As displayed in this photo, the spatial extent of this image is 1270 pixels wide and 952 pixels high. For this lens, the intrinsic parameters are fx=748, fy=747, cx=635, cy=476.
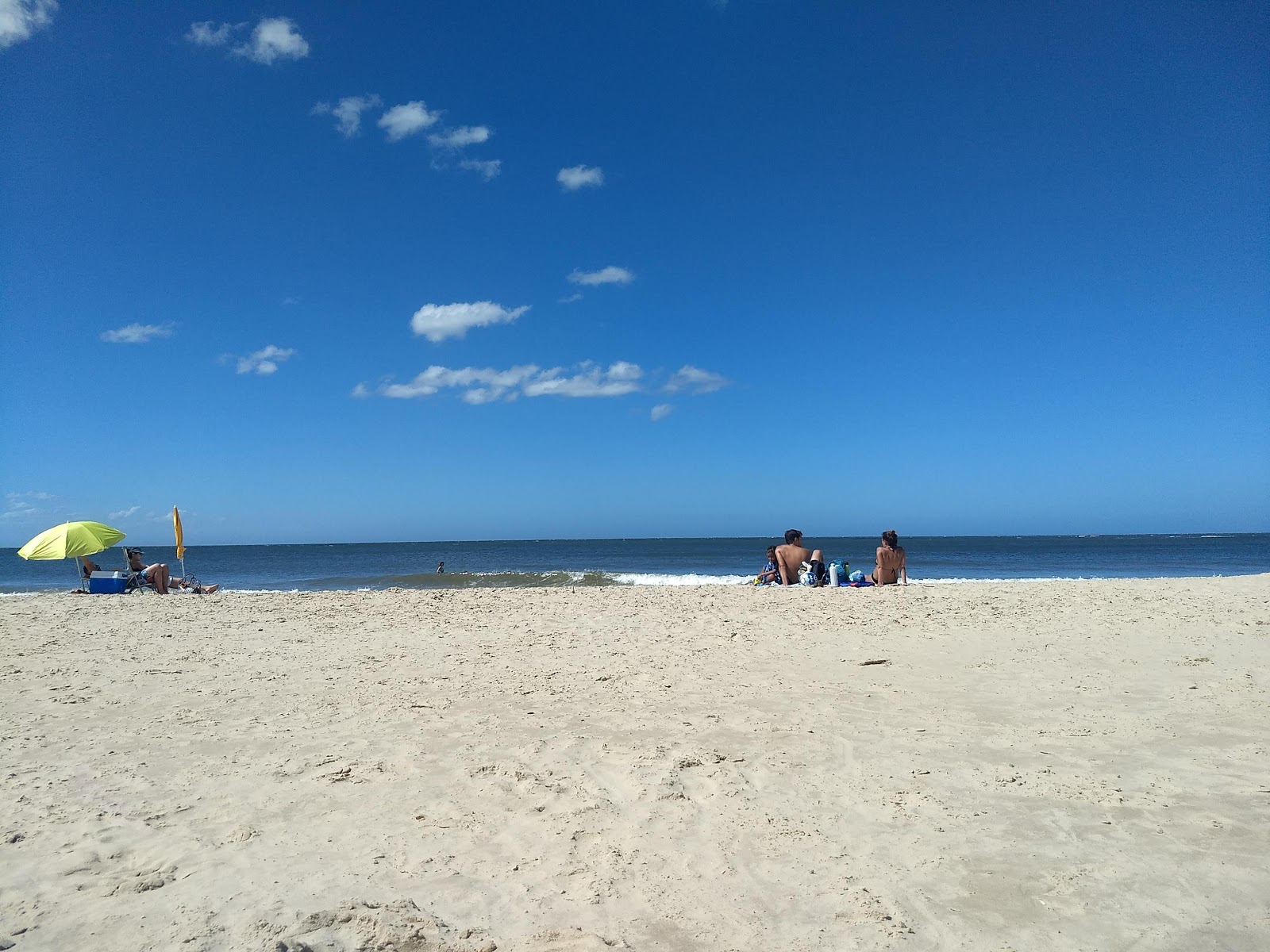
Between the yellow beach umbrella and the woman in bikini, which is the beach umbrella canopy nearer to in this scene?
the yellow beach umbrella

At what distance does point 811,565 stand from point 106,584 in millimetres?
14660

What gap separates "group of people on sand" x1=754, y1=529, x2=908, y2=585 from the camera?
45.6 ft

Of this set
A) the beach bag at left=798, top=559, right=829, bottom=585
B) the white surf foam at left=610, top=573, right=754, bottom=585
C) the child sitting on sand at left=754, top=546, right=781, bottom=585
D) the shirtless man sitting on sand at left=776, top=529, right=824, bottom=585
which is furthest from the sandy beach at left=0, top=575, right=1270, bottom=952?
the white surf foam at left=610, top=573, right=754, bottom=585

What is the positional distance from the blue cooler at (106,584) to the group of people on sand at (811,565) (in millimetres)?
13675

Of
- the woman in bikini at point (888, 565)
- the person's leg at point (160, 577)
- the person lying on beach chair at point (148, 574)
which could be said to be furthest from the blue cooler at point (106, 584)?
the woman in bikini at point (888, 565)

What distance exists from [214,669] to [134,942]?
5.11 meters

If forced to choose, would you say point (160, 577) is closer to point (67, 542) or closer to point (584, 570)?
point (67, 542)

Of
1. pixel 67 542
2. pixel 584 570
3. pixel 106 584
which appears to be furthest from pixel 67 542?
pixel 584 570

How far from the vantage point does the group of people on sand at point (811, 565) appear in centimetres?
1391

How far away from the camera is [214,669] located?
7.25 metres

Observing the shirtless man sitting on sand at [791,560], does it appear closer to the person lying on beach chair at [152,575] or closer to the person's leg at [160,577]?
the person lying on beach chair at [152,575]

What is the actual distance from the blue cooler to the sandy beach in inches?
347

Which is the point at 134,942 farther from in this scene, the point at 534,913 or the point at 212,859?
the point at 534,913

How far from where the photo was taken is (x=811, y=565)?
1460 cm
